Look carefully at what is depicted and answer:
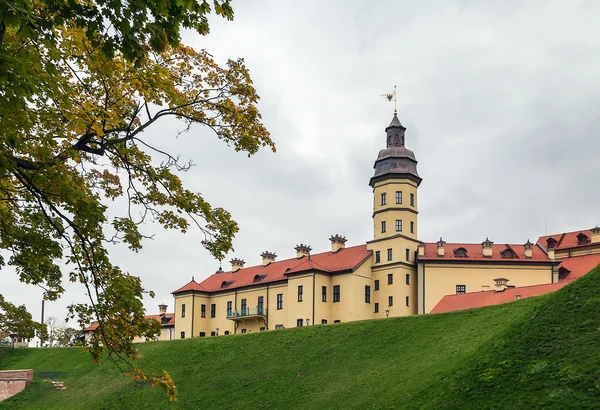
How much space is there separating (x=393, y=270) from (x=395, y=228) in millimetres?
3672

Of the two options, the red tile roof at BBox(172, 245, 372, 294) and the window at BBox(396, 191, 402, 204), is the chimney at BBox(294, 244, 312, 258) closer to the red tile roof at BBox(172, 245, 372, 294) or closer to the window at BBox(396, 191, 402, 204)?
the red tile roof at BBox(172, 245, 372, 294)

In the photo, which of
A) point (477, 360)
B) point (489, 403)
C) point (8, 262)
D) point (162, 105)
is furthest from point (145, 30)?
point (477, 360)

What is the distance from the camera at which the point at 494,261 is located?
5331 cm

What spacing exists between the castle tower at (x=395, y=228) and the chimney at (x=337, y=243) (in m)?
4.92

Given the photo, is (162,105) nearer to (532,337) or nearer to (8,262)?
(8,262)

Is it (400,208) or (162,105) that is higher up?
(400,208)

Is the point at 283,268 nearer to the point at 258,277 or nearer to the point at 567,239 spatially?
the point at 258,277

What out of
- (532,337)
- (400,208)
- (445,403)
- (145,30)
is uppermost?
(400,208)

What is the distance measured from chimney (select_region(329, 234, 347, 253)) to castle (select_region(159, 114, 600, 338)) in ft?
0.32

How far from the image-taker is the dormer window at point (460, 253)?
5459 cm

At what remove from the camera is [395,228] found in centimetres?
5684

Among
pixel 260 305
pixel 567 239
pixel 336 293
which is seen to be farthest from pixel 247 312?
pixel 567 239

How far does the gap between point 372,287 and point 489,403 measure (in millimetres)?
35742

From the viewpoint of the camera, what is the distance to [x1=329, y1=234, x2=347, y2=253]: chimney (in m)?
62.9
